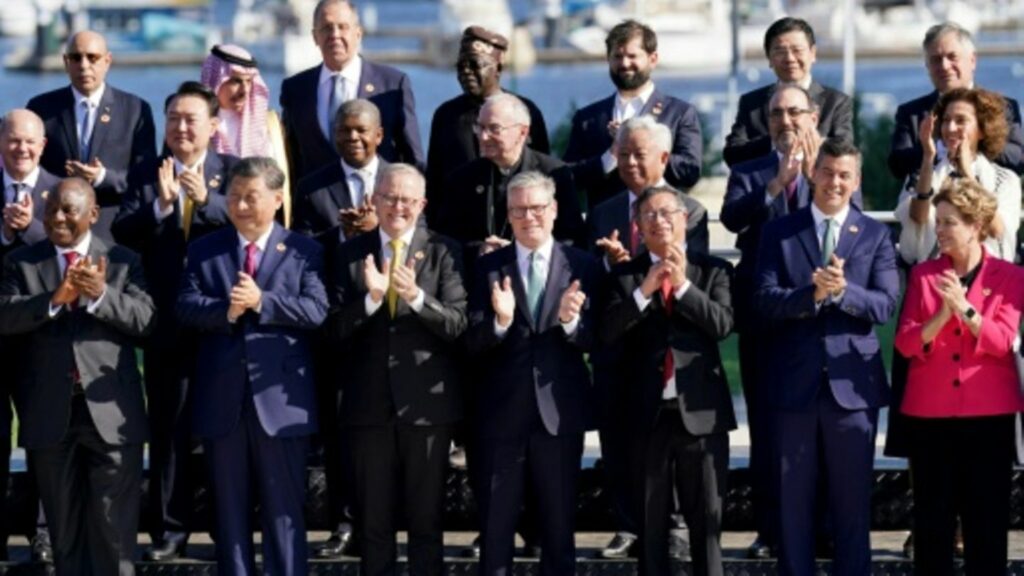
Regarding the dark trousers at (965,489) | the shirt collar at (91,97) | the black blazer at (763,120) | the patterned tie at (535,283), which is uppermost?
the shirt collar at (91,97)

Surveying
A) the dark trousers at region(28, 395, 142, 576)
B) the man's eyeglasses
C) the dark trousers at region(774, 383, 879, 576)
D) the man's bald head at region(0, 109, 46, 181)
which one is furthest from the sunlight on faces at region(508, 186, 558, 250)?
the man's bald head at region(0, 109, 46, 181)

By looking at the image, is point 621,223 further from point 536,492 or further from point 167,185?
point 167,185

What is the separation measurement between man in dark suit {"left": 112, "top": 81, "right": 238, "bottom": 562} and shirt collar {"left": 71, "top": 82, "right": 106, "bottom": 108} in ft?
1.44

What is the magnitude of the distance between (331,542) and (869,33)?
6488cm

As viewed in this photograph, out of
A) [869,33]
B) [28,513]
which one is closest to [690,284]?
[28,513]

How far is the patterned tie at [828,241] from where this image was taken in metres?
8.45

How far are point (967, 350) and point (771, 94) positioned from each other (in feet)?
4.68

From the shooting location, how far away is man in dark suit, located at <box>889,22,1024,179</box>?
29.7 ft

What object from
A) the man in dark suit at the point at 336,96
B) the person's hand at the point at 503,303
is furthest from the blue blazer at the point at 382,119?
the person's hand at the point at 503,303

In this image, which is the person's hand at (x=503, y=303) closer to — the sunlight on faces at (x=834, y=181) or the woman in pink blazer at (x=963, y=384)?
the sunlight on faces at (x=834, y=181)

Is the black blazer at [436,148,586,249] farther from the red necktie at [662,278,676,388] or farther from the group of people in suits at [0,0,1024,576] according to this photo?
the red necktie at [662,278,676,388]

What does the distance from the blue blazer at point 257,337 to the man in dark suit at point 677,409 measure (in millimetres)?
1093

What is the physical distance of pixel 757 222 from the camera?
8883mm

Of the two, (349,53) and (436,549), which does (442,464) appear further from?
(349,53)
